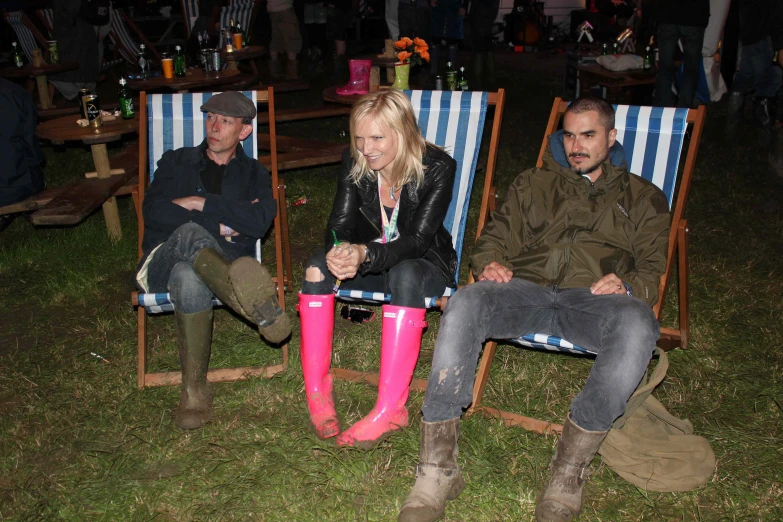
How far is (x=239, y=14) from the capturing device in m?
8.99

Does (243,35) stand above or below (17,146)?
above

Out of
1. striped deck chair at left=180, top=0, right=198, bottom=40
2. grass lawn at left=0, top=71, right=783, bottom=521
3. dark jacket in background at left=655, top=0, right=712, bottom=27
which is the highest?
dark jacket in background at left=655, top=0, right=712, bottom=27

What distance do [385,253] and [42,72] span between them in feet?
19.5

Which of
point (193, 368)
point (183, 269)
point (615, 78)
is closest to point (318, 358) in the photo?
point (193, 368)

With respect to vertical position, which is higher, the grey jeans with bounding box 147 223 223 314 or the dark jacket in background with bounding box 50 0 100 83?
the dark jacket in background with bounding box 50 0 100 83

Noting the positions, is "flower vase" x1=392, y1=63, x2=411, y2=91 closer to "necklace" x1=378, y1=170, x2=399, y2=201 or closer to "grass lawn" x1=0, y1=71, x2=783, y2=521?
"grass lawn" x1=0, y1=71, x2=783, y2=521

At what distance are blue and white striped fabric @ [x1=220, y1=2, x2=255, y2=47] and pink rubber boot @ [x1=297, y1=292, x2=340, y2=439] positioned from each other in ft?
21.7

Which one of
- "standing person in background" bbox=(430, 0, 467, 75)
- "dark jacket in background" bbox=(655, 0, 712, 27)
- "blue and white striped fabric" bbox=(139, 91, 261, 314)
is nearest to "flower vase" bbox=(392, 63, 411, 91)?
"blue and white striped fabric" bbox=(139, 91, 261, 314)

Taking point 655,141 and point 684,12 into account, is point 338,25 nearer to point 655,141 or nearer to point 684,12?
point 684,12

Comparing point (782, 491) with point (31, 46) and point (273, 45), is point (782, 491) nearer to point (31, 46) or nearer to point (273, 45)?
point (31, 46)

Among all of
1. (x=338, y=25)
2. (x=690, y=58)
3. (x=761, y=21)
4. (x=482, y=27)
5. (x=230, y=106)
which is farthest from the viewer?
(x=338, y=25)

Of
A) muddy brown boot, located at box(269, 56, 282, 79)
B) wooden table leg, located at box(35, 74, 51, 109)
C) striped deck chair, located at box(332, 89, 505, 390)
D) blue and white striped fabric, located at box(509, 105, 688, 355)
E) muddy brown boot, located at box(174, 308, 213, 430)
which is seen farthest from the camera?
muddy brown boot, located at box(269, 56, 282, 79)

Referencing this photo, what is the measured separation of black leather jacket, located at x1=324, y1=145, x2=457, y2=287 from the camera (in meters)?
3.15

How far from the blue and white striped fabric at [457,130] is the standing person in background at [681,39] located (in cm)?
429
